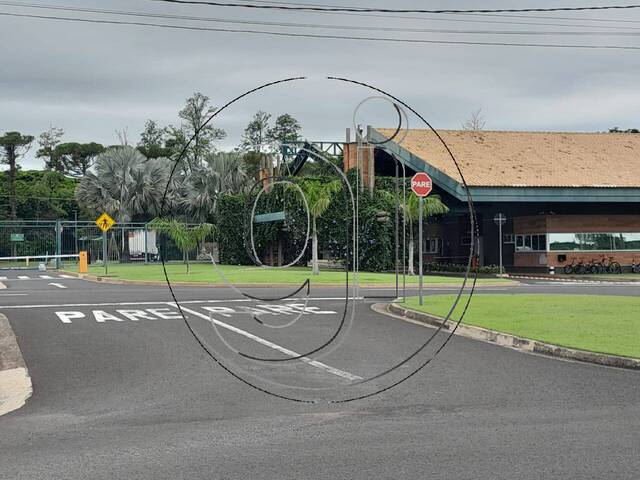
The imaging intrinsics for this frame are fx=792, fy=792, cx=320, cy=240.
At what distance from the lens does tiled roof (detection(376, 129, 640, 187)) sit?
4028cm

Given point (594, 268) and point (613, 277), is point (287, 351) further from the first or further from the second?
point (594, 268)

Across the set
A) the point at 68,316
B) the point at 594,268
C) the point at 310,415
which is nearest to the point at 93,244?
the point at 594,268

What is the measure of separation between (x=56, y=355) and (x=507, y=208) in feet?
118

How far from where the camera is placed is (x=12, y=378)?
9844 mm

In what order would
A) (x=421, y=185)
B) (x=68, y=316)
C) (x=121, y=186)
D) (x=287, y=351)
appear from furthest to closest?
(x=121, y=186), (x=68, y=316), (x=421, y=185), (x=287, y=351)

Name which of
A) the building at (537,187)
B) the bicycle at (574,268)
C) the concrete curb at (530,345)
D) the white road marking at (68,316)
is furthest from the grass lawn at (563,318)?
the bicycle at (574,268)

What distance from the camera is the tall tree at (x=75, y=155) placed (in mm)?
92188

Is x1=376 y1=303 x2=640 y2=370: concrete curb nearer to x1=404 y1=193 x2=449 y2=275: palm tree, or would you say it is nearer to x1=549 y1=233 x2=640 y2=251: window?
x1=404 y1=193 x2=449 y2=275: palm tree

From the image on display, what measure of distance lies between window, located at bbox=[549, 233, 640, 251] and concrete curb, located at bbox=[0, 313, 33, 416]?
109ft

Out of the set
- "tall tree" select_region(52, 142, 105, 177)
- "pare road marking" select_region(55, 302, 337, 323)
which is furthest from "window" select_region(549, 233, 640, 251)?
"tall tree" select_region(52, 142, 105, 177)

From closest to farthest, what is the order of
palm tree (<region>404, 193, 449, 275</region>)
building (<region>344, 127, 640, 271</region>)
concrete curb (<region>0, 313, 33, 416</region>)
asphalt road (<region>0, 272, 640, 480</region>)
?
asphalt road (<region>0, 272, 640, 480</region>), concrete curb (<region>0, 313, 33, 416</region>), palm tree (<region>404, 193, 449, 275</region>), building (<region>344, 127, 640, 271</region>)

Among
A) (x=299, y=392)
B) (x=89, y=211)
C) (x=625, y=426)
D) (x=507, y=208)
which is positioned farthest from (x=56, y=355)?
(x=89, y=211)

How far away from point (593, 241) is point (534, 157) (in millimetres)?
5826

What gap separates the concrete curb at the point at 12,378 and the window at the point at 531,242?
33.0 m
